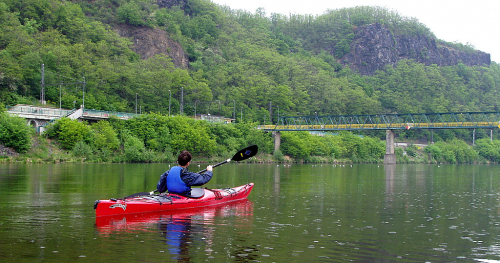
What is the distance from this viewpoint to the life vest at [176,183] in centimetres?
1956

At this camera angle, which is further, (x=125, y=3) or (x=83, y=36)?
(x=125, y=3)

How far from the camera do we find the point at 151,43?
479 ft

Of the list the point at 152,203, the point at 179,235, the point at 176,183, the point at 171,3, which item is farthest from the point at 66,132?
the point at 171,3

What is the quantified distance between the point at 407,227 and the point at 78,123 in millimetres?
64048

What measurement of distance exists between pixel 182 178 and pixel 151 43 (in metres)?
132

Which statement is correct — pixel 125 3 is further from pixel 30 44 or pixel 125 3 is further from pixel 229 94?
pixel 30 44

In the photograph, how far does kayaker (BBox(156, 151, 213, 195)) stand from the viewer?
18953mm

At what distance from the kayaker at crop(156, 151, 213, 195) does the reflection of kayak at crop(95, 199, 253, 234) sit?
98cm

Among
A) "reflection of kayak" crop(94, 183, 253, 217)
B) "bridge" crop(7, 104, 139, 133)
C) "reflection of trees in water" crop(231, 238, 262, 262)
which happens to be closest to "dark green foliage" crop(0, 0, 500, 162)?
"bridge" crop(7, 104, 139, 133)

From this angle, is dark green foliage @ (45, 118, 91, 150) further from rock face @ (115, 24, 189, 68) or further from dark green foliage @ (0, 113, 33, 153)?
rock face @ (115, 24, 189, 68)

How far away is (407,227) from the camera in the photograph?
18031 millimetres

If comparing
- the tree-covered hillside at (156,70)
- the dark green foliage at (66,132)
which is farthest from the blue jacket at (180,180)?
the tree-covered hillside at (156,70)

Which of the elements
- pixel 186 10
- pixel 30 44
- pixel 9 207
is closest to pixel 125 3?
pixel 186 10

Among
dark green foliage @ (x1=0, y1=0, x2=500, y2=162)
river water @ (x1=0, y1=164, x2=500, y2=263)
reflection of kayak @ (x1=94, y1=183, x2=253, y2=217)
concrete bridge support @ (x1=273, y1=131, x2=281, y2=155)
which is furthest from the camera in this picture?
concrete bridge support @ (x1=273, y1=131, x2=281, y2=155)
